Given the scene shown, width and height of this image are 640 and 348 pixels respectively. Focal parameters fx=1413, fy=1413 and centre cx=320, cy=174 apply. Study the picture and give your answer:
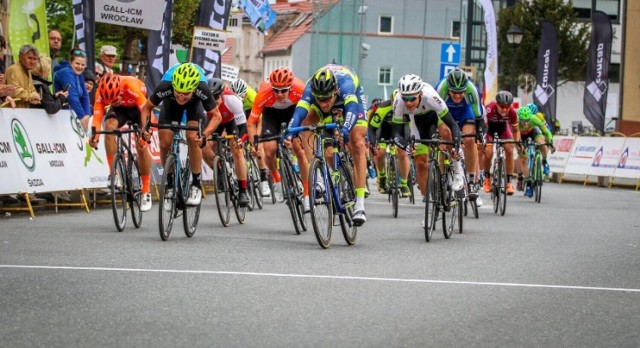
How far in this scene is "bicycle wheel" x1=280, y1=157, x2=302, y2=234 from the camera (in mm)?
14891

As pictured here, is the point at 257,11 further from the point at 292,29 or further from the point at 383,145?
the point at 292,29

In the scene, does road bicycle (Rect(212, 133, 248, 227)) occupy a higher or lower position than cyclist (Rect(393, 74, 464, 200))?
lower

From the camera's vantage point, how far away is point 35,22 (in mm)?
19453

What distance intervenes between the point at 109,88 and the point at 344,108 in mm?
3048

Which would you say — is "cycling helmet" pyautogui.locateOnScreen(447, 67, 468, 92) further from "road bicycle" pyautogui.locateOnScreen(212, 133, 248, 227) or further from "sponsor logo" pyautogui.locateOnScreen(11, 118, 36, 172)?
"sponsor logo" pyautogui.locateOnScreen(11, 118, 36, 172)

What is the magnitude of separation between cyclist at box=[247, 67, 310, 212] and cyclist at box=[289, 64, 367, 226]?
2.88ft

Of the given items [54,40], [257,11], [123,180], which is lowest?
[123,180]

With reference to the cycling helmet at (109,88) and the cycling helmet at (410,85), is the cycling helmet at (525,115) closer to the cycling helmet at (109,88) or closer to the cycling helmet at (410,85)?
the cycling helmet at (410,85)

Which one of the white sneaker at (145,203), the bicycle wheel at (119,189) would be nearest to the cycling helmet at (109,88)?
the bicycle wheel at (119,189)

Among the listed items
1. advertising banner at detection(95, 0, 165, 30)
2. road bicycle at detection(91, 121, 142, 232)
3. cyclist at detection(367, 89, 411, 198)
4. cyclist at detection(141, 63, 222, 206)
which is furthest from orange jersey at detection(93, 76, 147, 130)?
advertising banner at detection(95, 0, 165, 30)

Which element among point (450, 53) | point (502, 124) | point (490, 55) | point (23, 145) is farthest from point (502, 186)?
point (490, 55)

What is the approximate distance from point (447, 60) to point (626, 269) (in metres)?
23.7

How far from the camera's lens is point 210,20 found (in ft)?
85.6

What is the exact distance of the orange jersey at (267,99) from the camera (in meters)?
16.7
